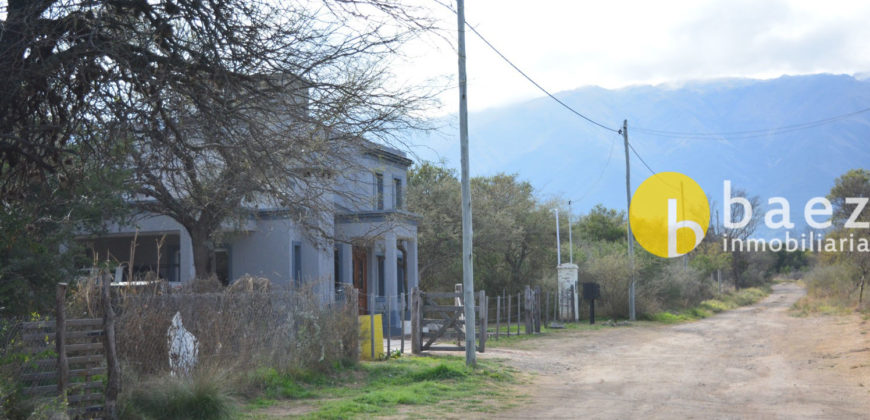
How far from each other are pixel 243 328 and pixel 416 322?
290 inches

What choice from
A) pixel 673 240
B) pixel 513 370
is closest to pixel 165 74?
pixel 513 370

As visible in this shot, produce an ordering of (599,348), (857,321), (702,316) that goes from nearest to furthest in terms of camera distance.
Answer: (599,348) → (857,321) → (702,316)

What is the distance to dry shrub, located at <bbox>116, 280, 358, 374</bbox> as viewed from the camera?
11.0 metres

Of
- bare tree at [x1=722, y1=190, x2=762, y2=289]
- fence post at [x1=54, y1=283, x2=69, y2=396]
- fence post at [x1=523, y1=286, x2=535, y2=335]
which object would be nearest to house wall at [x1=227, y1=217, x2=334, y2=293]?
fence post at [x1=523, y1=286, x2=535, y2=335]

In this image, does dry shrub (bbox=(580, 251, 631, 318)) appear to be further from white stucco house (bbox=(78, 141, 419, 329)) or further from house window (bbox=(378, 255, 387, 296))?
white stucco house (bbox=(78, 141, 419, 329))

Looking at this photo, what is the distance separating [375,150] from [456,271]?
1036 inches

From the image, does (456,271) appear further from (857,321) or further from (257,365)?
(257,365)

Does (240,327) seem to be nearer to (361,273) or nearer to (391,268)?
(391,268)

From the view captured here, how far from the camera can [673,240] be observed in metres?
48.2

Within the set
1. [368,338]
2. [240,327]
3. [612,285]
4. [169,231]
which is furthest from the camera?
[612,285]

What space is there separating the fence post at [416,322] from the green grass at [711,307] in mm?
20011

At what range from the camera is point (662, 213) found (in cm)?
4441

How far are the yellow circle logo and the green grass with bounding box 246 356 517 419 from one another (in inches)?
1099

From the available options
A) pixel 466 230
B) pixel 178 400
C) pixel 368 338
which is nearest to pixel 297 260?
pixel 368 338
